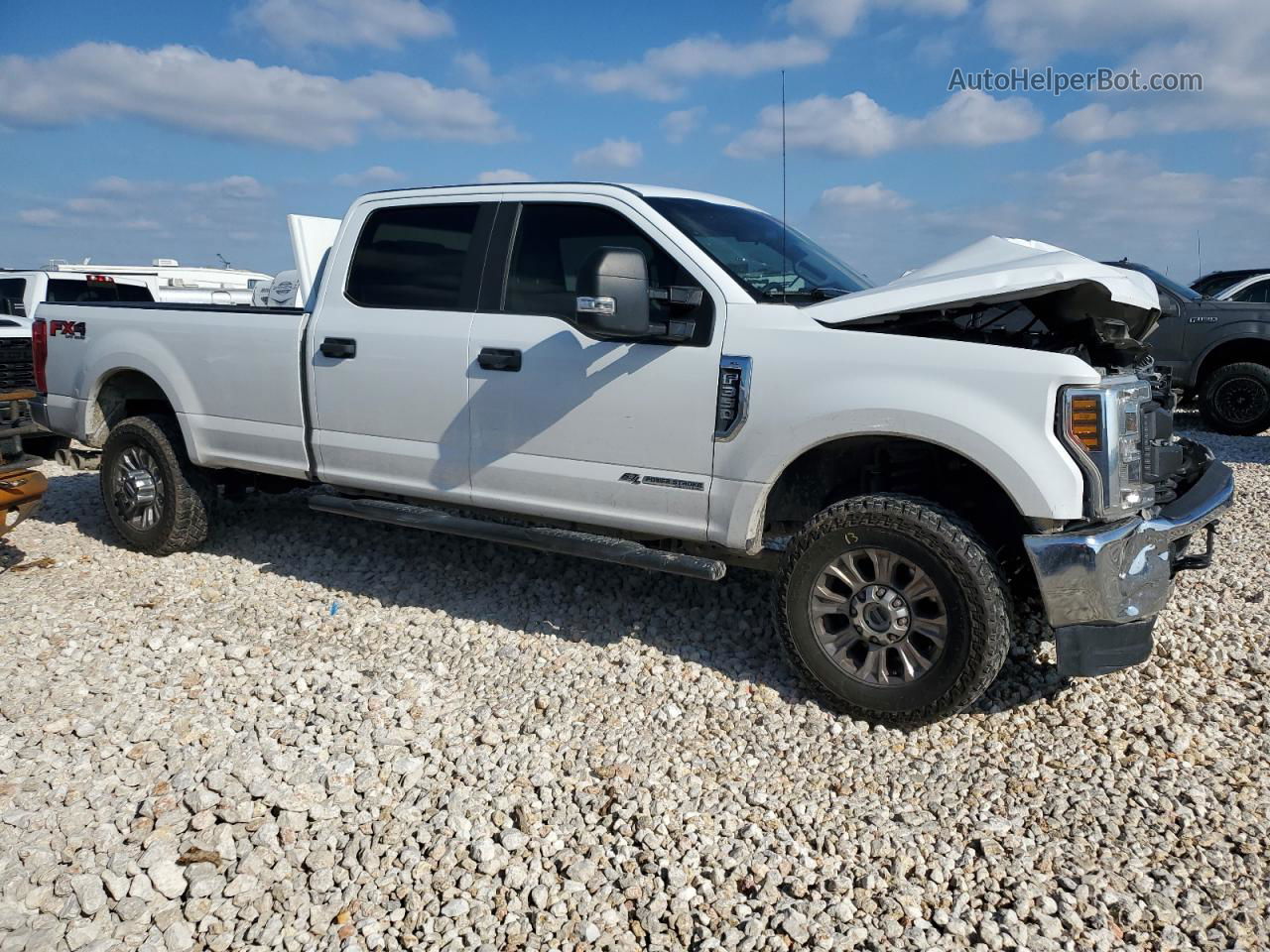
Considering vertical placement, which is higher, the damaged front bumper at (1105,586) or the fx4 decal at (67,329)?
the fx4 decal at (67,329)

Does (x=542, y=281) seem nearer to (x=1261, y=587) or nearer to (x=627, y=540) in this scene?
(x=627, y=540)

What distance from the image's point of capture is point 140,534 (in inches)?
238

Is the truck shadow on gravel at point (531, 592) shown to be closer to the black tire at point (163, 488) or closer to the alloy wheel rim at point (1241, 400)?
the black tire at point (163, 488)

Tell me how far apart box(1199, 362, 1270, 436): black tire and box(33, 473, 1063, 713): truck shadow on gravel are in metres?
7.36

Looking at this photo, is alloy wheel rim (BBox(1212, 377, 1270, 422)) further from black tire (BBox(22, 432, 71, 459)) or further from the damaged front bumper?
black tire (BBox(22, 432, 71, 459))

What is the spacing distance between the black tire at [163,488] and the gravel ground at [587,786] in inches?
31.0

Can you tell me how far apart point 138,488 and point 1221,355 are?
10.4m

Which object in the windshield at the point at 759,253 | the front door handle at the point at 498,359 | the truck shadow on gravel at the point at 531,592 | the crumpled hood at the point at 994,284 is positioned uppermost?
the windshield at the point at 759,253

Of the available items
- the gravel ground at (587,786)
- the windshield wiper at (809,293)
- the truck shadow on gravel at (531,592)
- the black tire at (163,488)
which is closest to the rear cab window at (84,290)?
the truck shadow on gravel at (531,592)

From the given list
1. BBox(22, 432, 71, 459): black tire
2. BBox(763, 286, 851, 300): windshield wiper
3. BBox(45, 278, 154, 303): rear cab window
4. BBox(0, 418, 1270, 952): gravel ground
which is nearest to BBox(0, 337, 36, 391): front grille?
BBox(22, 432, 71, 459): black tire

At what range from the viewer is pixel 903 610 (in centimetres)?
368

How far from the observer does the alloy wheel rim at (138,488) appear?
6.00 metres

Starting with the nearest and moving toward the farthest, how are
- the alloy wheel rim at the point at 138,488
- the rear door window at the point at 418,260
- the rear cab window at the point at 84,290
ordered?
the rear door window at the point at 418,260 → the alloy wheel rim at the point at 138,488 → the rear cab window at the point at 84,290

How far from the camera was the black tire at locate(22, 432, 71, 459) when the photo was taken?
8.95 metres
